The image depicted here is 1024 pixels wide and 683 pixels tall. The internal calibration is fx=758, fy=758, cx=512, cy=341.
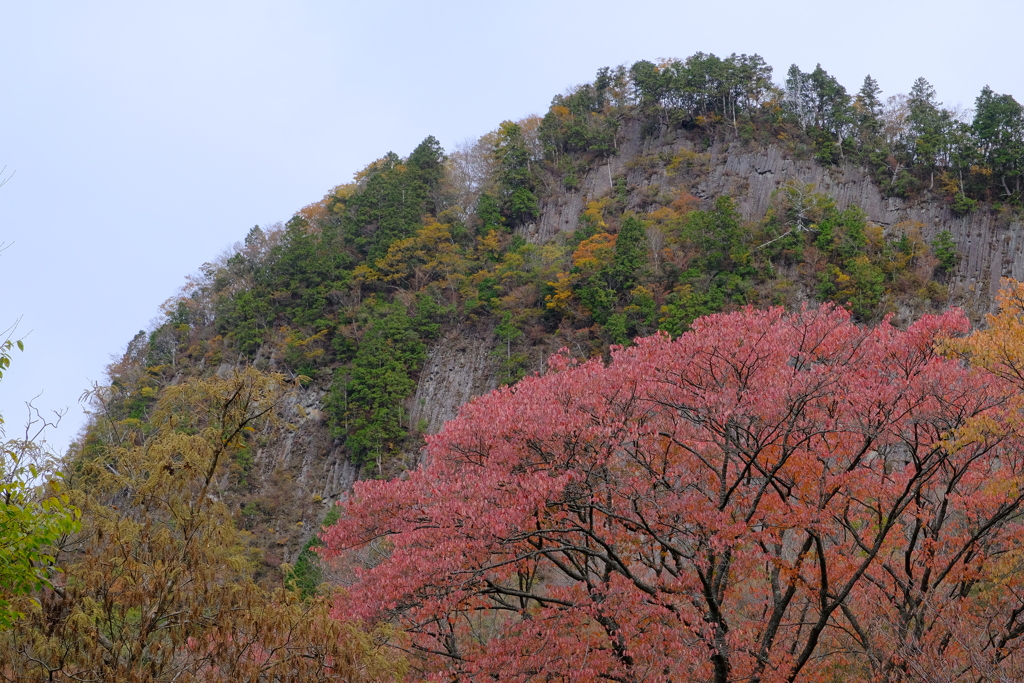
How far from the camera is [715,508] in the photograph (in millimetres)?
10094

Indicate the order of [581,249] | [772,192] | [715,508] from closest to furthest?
[715,508] < [581,249] < [772,192]

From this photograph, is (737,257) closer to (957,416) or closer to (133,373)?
(957,416)

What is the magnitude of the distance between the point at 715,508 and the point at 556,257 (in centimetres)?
2593

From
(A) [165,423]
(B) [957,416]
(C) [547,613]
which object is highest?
(A) [165,423]

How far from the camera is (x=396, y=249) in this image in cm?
4047

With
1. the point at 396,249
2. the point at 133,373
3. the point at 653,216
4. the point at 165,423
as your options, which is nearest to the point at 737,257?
the point at 653,216

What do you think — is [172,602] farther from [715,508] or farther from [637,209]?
[637,209]

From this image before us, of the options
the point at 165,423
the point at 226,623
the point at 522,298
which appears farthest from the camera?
the point at 522,298

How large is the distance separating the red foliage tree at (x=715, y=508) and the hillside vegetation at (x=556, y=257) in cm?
83

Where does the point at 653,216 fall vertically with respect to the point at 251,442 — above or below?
above

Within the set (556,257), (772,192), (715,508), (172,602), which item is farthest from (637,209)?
(172,602)

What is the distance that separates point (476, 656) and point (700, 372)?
5.16 m

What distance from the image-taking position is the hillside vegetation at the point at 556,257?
31422 millimetres

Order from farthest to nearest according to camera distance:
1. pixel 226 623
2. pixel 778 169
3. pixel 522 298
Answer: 1. pixel 778 169
2. pixel 522 298
3. pixel 226 623
